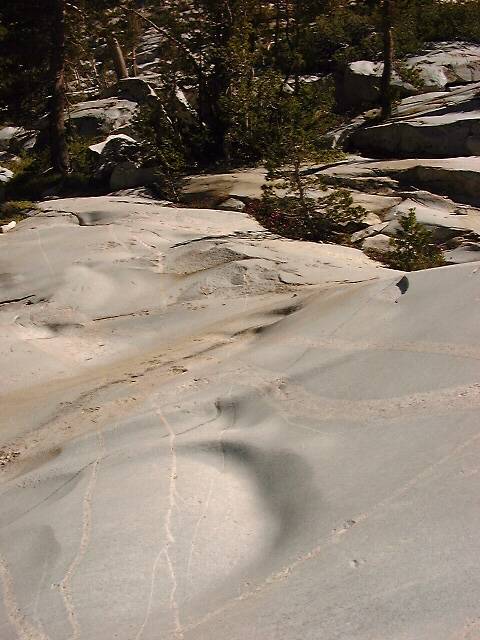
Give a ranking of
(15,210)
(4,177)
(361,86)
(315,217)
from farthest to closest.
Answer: (361,86) < (4,177) < (15,210) < (315,217)

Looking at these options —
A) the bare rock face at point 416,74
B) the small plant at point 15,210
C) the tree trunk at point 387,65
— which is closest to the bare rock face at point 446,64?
the bare rock face at point 416,74

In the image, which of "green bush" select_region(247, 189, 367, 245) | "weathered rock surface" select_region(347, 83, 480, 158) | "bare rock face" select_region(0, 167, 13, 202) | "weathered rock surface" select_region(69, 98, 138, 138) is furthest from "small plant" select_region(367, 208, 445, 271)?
"weathered rock surface" select_region(69, 98, 138, 138)

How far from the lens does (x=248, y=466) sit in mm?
3521

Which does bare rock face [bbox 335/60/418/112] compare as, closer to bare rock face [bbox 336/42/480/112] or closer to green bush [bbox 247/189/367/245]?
bare rock face [bbox 336/42/480/112]

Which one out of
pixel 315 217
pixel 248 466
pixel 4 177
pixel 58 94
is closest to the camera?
pixel 248 466

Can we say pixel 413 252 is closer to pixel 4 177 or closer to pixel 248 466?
pixel 248 466

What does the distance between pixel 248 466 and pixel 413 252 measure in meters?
5.14

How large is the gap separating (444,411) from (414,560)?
3.54 feet

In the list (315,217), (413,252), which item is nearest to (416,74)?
(315,217)

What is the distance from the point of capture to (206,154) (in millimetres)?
14180

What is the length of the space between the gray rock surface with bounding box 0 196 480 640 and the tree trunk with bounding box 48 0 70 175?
8938 mm

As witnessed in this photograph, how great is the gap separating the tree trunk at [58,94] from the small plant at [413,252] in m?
9.15

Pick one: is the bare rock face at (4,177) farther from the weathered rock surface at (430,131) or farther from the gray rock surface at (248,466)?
the gray rock surface at (248,466)

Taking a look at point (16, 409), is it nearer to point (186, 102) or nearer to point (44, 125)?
point (186, 102)
